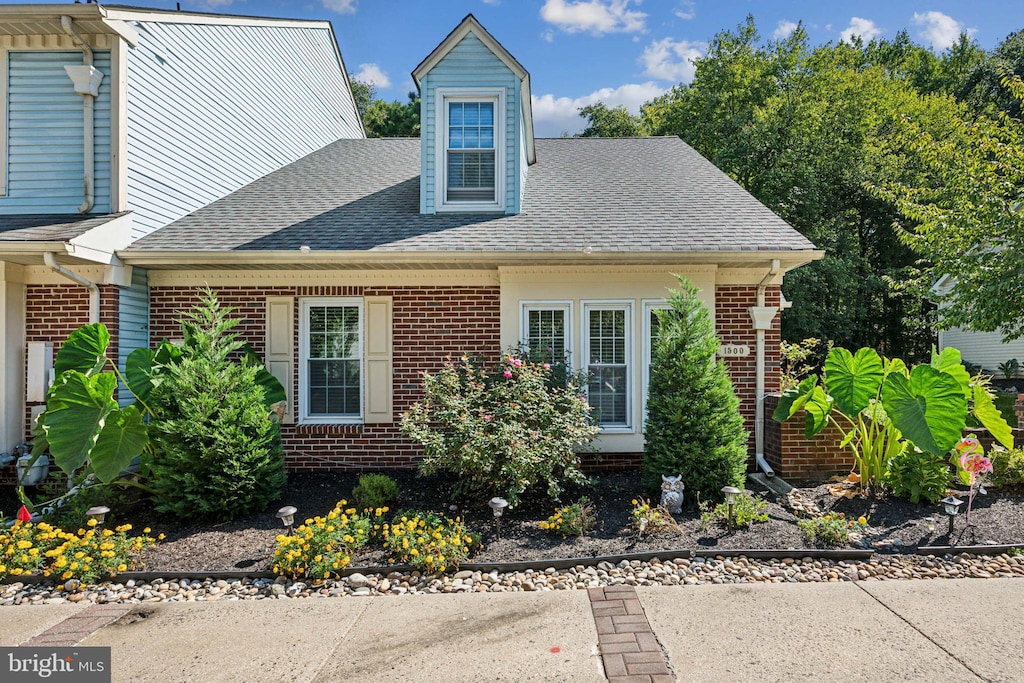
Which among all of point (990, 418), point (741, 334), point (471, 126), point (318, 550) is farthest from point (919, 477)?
point (471, 126)

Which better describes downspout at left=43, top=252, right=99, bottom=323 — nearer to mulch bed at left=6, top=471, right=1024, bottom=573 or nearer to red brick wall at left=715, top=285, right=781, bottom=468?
mulch bed at left=6, top=471, right=1024, bottom=573

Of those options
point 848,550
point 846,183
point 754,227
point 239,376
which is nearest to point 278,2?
point 239,376

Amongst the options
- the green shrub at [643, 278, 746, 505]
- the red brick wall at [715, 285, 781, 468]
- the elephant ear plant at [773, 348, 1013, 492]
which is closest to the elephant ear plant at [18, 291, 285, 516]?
the green shrub at [643, 278, 746, 505]

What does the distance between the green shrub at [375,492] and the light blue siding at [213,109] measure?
440 cm

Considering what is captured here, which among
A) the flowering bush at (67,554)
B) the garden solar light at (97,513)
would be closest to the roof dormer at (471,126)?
the garden solar light at (97,513)

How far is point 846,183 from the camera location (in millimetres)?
18625

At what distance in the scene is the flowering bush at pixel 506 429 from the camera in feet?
18.5

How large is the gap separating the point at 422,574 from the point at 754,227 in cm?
597

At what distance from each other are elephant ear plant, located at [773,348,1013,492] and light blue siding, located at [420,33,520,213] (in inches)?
181

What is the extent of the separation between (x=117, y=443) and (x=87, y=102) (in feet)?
14.3

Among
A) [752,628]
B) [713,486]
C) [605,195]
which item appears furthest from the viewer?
[605,195]

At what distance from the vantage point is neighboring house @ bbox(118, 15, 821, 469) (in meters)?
7.15

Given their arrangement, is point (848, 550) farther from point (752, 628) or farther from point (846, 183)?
point (846, 183)

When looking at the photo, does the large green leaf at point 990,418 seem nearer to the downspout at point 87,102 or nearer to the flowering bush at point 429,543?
the flowering bush at point 429,543
